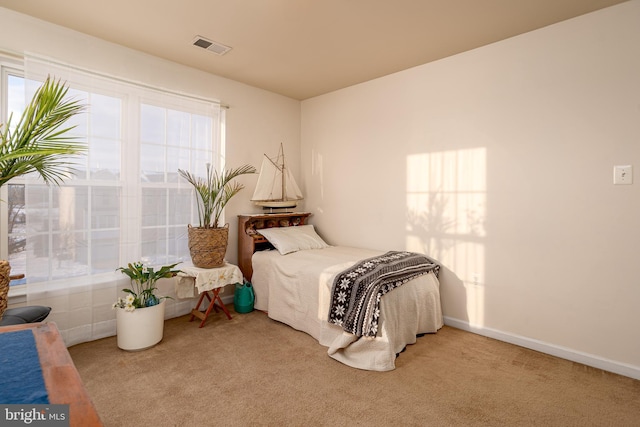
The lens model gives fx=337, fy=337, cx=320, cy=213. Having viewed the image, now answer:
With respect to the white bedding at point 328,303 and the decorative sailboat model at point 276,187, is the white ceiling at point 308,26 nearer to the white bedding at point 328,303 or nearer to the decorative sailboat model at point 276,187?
the decorative sailboat model at point 276,187

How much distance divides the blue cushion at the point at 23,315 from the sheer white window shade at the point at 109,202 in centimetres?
38

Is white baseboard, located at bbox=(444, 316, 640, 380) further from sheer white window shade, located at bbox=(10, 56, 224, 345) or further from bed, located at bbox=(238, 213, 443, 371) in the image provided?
sheer white window shade, located at bbox=(10, 56, 224, 345)

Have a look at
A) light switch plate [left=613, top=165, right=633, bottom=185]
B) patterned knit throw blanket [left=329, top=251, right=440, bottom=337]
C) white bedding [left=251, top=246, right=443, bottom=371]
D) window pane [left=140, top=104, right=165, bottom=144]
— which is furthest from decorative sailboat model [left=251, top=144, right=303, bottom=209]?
light switch plate [left=613, top=165, right=633, bottom=185]

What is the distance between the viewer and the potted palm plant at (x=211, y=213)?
9.84 ft

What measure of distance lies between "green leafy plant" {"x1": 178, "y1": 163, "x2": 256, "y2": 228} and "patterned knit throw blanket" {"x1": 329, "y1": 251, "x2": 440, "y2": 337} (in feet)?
4.63

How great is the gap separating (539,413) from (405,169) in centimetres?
218

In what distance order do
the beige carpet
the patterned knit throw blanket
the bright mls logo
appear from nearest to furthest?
the bright mls logo < the beige carpet < the patterned knit throw blanket

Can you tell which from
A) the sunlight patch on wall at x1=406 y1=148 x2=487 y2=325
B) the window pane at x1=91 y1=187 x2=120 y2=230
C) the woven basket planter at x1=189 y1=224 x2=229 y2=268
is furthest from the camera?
the woven basket planter at x1=189 y1=224 x2=229 y2=268

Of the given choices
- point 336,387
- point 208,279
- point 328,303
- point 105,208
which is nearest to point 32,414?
point 336,387

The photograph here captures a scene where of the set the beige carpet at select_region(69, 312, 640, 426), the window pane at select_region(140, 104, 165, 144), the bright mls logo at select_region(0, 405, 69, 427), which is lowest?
the beige carpet at select_region(69, 312, 640, 426)

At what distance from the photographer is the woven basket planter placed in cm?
299

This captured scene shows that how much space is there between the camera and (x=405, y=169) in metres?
3.36

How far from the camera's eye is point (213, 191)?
10.6 feet

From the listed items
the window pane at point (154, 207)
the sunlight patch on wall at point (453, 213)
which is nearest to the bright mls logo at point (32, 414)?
the window pane at point (154, 207)
